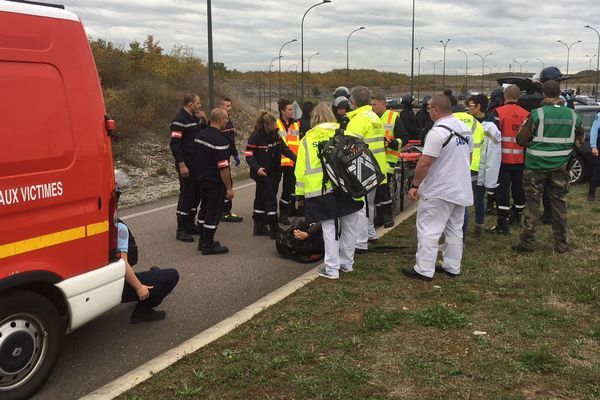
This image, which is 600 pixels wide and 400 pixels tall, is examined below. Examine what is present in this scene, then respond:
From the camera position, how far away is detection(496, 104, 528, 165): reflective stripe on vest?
7323mm


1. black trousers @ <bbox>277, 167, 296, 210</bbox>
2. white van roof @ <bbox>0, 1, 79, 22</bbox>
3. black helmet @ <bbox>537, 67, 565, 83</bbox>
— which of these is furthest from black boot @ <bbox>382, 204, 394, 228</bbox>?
white van roof @ <bbox>0, 1, 79, 22</bbox>

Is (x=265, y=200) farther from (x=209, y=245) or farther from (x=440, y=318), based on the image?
(x=440, y=318)

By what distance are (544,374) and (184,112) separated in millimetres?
5812

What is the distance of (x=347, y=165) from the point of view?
5.41m

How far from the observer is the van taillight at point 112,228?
3.90 m

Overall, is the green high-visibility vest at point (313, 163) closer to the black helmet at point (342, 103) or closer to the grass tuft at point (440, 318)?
the grass tuft at point (440, 318)

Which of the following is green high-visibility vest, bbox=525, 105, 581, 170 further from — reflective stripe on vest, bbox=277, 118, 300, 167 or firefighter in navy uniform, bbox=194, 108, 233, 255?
firefighter in navy uniform, bbox=194, 108, 233, 255

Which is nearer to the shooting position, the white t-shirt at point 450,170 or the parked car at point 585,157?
the white t-shirt at point 450,170

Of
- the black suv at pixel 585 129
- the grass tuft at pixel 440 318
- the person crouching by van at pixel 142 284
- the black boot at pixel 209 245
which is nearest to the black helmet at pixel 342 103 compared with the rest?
the black boot at pixel 209 245

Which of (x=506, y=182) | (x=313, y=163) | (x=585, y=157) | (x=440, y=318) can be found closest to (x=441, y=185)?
(x=313, y=163)

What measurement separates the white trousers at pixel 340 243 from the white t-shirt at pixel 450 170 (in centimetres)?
85

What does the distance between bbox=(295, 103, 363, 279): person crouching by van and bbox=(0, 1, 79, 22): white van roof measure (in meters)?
2.65

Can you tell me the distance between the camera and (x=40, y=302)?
3434 mm

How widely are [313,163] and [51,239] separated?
2851mm
